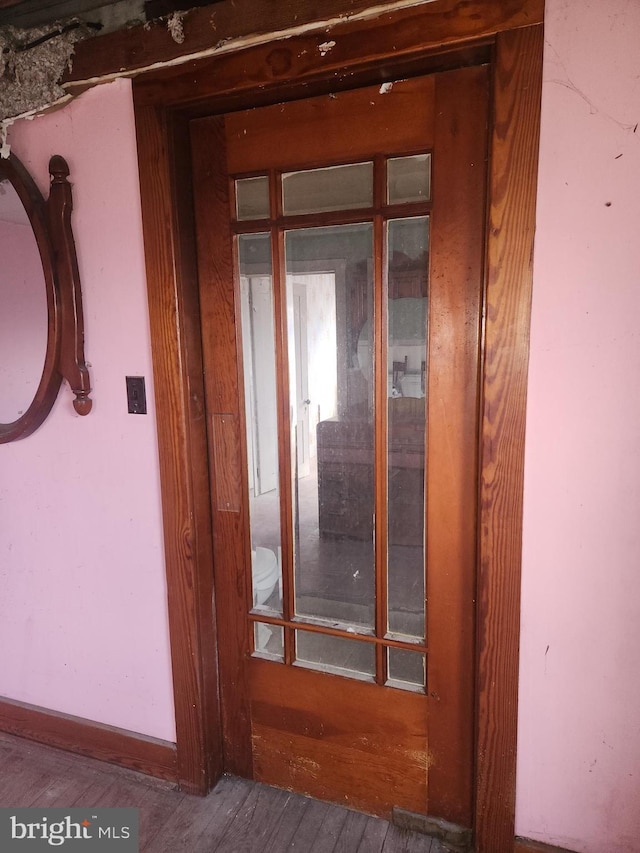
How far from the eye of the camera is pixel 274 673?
1.61 metres

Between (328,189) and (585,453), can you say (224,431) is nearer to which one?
(328,189)

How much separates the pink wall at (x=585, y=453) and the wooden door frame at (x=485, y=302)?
0.12ft

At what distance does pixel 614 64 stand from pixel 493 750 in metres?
1.51

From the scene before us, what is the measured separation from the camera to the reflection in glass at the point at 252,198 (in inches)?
56.0

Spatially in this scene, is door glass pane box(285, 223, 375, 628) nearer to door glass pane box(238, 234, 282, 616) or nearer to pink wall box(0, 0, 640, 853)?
door glass pane box(238, 234, 282, 616)

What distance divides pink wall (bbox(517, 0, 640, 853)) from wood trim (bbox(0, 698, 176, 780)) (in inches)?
41.4

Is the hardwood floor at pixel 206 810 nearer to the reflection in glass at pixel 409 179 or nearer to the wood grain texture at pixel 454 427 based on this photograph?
the wood grain texture at pixel 454 427

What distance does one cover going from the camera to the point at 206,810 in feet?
5.20

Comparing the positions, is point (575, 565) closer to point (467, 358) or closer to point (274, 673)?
point (467, 358)

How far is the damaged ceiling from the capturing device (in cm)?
138

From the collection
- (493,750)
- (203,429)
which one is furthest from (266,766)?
(203,429)

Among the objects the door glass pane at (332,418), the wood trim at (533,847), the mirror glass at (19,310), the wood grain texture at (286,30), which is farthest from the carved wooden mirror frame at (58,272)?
the wood trim at (533,847)

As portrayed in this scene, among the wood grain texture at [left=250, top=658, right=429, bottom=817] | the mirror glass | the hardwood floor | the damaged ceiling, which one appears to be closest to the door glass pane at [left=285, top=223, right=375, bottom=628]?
the wood grain texture at [left=250, top=658, right=429, bottom=817]

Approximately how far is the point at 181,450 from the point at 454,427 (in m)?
0.73
